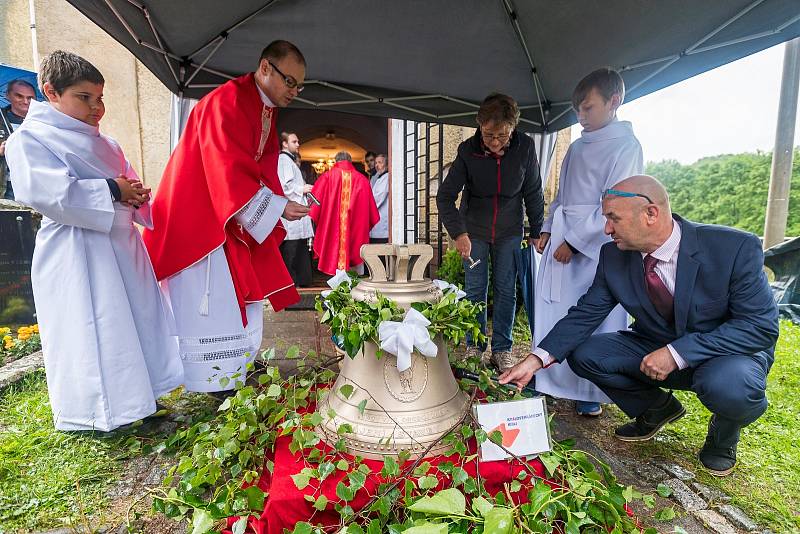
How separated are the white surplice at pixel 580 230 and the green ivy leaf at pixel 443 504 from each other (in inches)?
67.2

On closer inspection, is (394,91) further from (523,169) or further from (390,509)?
(390,509)

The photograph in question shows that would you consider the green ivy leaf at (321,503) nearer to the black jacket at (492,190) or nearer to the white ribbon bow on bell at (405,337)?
the white ribbon bow on bell at (405,337)

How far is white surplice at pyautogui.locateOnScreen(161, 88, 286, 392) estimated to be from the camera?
7.70 ft

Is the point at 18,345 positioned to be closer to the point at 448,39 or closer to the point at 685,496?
the point at 448,39

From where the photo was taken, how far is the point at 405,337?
1.32m

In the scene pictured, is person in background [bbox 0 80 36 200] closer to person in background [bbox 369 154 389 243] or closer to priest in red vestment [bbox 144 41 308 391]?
priest in red vestment [bbox 144 41 308 391]

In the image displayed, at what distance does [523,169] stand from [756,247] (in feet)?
5.31

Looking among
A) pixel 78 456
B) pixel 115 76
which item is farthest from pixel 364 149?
pixel 78 456

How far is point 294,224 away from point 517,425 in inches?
204

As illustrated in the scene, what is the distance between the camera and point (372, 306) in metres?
1.45

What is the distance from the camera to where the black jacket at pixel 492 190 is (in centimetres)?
318

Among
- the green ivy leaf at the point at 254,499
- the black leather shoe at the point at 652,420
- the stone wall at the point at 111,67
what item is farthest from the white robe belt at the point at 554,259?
the stone wall at the point at 111,67

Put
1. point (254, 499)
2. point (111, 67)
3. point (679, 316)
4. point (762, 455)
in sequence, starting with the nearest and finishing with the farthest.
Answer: point (254, 499)
point (679, 316)
point (762, 455)
point (111, 67)

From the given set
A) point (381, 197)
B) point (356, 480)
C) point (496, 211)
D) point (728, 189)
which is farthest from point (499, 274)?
point (728, 189)
